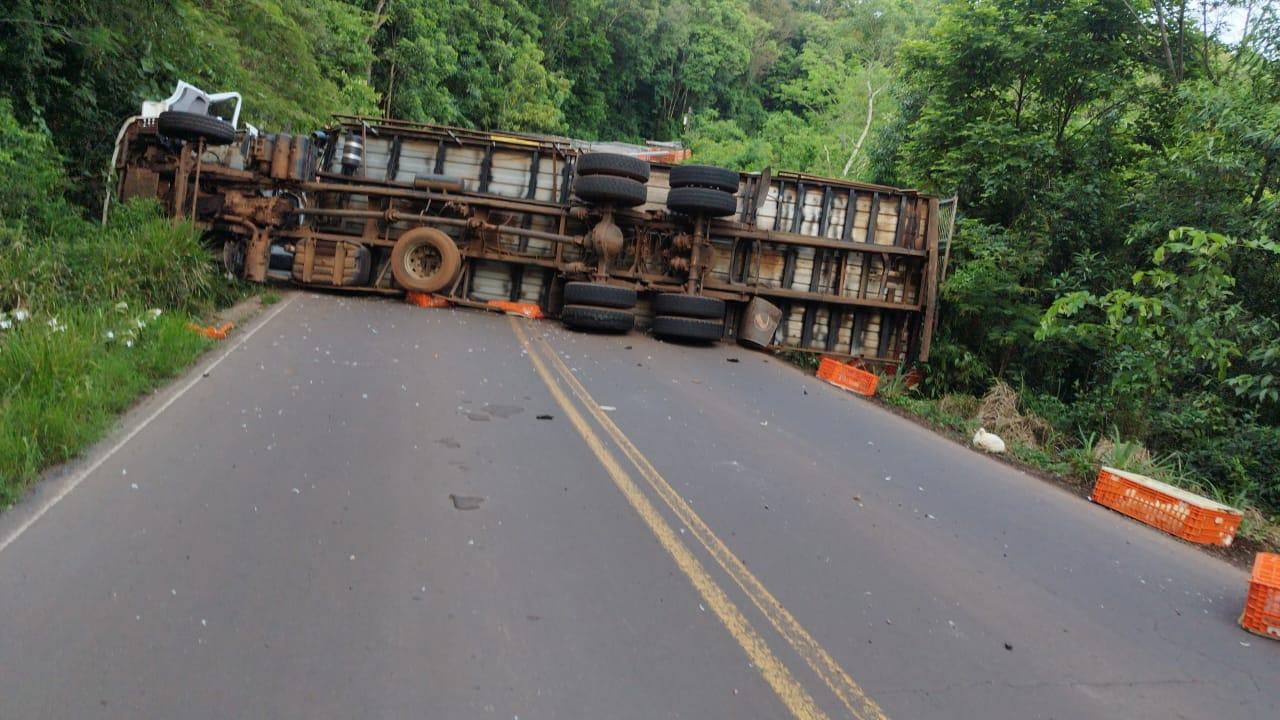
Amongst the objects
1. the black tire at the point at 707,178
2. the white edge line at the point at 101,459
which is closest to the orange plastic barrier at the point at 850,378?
the black tire at the point at 707,178

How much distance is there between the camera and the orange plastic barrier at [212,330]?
8.98 meters

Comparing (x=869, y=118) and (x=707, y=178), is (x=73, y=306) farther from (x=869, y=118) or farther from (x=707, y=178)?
(x=869, y=118)

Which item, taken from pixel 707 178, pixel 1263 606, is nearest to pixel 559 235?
pixel 707 178

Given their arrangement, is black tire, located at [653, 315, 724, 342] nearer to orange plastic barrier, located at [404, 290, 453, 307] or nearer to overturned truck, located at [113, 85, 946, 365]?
overturned truck, located at [113, 85, 946, 365]

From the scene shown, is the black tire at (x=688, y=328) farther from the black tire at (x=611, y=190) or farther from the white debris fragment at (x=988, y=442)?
the white debris fragment at (x=988, y=442)

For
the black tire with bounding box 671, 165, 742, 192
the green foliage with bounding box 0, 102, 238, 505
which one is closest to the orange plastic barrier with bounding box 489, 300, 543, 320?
the black tire with bounding box 671, 165, 742, 192

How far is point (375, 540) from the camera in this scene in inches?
179

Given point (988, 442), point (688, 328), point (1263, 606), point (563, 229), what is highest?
point (563, 229)

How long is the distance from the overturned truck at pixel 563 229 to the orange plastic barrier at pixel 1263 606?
8.71 meters

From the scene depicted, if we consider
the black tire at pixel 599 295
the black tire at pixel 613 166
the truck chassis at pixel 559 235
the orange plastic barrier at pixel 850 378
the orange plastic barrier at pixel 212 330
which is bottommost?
the orange plastic barrier at pixel 212 330

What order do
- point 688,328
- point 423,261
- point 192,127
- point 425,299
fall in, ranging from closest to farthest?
point 192,127 → point 688,328 → point 425,299 → point 423,261

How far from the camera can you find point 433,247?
45.9ft

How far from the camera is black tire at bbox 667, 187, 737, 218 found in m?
13.3

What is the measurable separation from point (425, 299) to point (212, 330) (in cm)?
488
